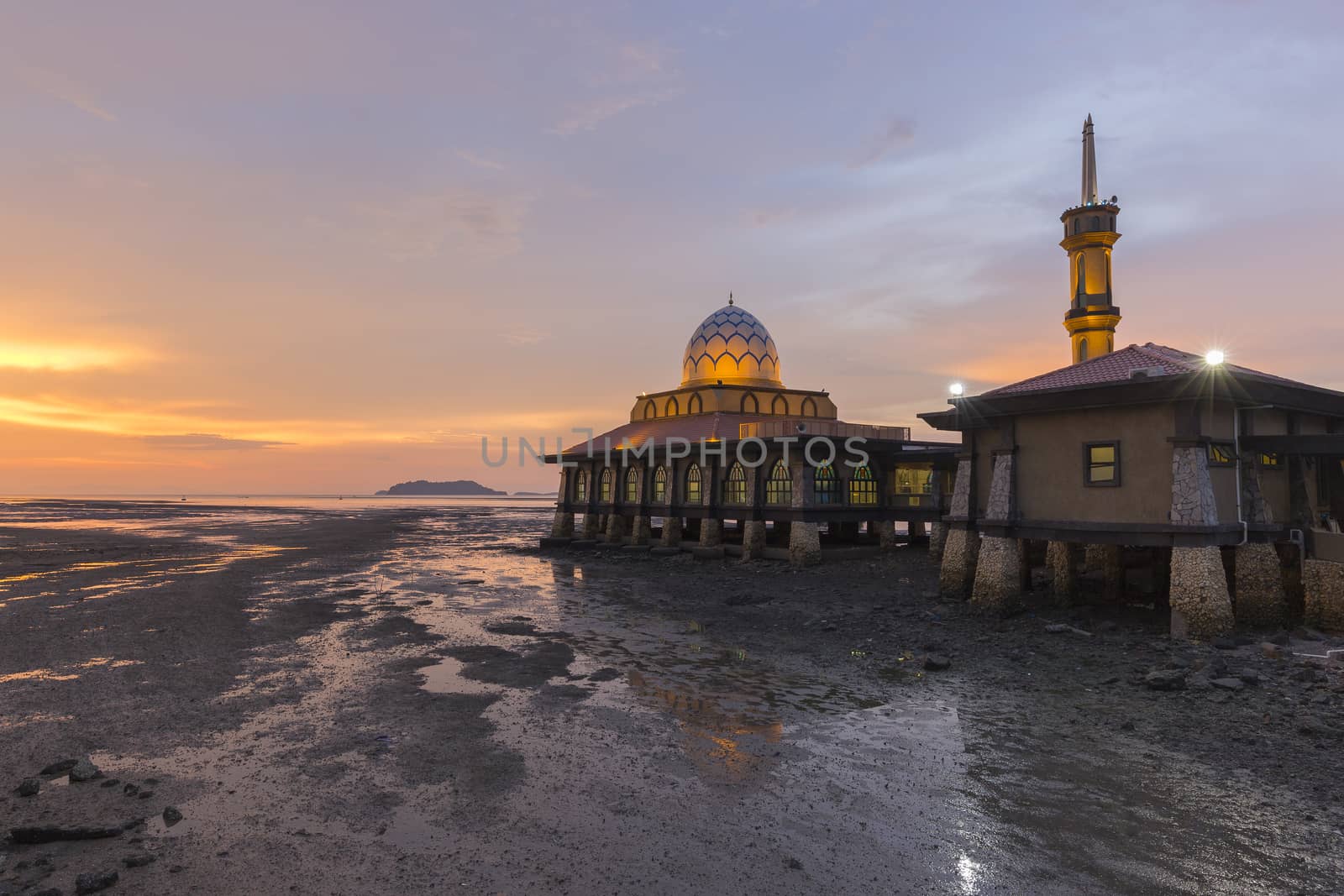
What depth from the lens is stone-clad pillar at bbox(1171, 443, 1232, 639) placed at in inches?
626

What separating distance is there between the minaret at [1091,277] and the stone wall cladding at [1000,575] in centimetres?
1358

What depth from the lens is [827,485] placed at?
115 feet

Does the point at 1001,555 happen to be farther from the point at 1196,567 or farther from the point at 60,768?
the point at 60,768

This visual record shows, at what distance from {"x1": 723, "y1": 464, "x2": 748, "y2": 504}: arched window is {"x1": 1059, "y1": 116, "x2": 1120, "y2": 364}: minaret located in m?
15.3

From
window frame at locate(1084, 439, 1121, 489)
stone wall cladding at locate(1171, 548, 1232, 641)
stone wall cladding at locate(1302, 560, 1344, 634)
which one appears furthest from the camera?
window frame at locate(1084, 439, 1121, 489)

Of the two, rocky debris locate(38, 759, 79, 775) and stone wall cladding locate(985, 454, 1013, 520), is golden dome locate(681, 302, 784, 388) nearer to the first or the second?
stone wall cladding locate(985, 454, 1013, 520)

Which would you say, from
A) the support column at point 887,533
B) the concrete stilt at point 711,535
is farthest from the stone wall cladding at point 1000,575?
the concrete stilt at point 711,535

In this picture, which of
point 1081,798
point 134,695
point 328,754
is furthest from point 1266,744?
point 134,695

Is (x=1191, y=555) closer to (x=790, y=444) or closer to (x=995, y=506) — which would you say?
(x=995, y=506)

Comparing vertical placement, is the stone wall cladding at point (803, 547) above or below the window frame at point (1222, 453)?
below

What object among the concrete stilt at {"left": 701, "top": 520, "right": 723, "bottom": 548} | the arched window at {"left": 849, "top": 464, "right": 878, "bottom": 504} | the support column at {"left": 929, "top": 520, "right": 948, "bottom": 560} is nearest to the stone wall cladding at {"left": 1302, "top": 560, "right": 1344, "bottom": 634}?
the support column at {"left": 929, "top": 520, "right": 948, "bottom": 560}

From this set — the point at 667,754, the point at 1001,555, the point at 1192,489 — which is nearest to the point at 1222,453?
the point at 1192,489

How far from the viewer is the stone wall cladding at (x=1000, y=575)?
20.0 metres

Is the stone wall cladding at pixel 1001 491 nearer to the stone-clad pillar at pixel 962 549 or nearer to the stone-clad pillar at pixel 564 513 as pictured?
the stone-clad pillar at pixel 962 549
